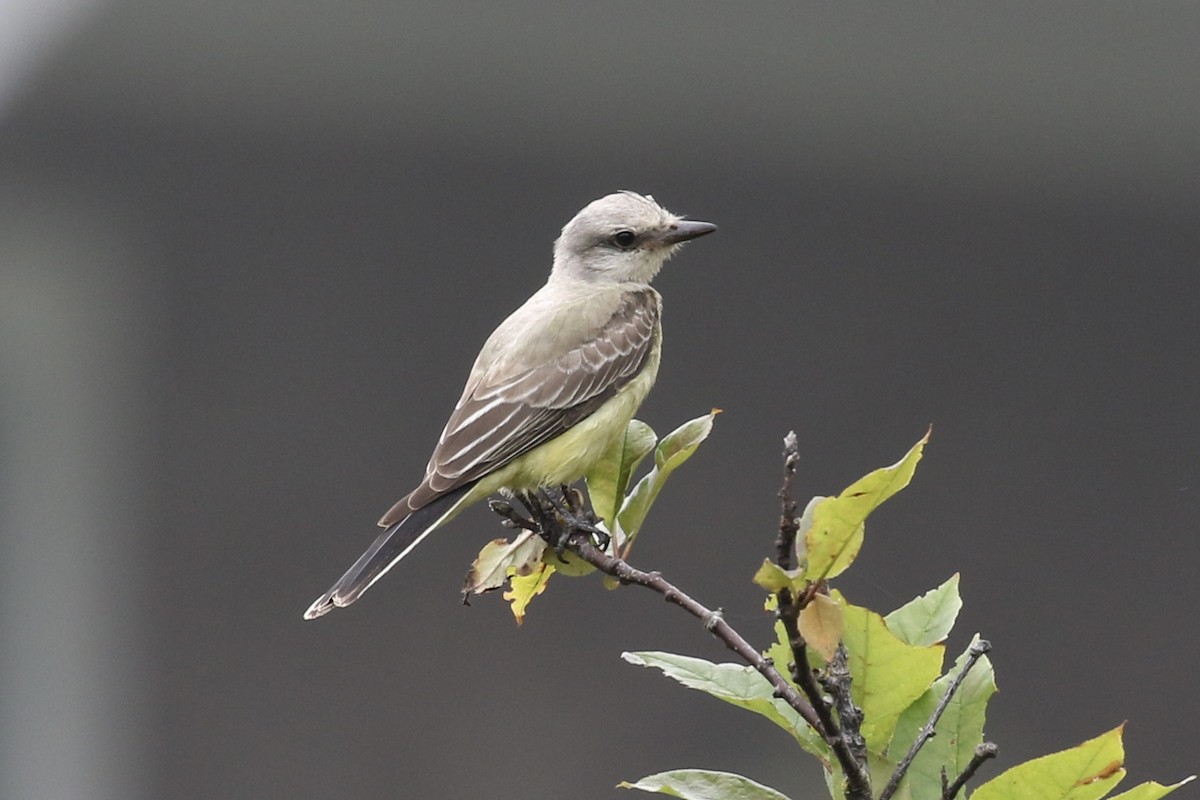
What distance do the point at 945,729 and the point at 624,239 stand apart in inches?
64.7

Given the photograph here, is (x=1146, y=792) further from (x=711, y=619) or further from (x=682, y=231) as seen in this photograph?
(x=682, y=231)

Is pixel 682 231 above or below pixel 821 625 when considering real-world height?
above

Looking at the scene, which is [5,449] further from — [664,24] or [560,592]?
[664,24]

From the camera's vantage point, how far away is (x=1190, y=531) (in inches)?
254

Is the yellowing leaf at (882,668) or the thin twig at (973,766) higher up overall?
the yellowing leaf at (882,668)

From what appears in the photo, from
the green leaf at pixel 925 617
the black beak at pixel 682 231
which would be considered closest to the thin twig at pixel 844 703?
the green leaf at pixel 925 617

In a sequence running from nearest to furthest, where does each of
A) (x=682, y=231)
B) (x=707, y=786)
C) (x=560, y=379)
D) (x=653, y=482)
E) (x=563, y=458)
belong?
(x=707, y=786), (x=653, y=482), (x=563, y=458), (x=560, y=379), (x=682, y=231)

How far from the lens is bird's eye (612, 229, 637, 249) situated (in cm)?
275

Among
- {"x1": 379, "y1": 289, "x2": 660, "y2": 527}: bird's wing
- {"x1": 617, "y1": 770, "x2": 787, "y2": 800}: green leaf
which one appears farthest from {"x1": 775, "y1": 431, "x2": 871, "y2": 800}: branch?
{"x1": 379, "y1": 289, "x2": 660, "y2": 527}: bird's wing

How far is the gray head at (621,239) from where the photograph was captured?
2.74 m

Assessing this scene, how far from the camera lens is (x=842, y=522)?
3.61 ft

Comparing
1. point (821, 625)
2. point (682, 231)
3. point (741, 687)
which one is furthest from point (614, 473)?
point (682, 231)

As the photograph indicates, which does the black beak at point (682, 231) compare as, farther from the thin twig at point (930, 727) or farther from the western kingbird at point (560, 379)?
the thin twig at point (930, 727)

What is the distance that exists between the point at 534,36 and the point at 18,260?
215cm
